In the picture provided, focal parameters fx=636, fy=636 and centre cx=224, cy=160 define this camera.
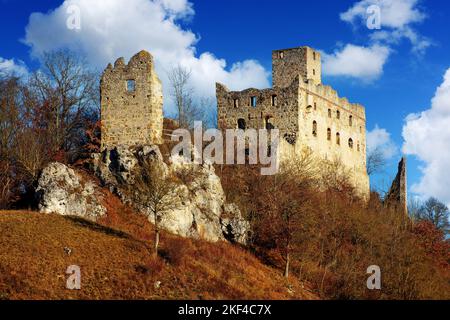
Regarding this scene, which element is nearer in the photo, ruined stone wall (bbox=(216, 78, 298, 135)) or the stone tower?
the stone tower

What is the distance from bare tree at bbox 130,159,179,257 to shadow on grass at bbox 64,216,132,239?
1674mm

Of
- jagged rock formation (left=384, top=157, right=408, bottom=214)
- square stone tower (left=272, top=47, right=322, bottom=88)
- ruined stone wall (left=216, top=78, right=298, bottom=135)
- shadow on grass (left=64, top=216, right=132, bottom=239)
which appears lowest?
shadow on grass (left=64, top=216, right=132, bottom=239)

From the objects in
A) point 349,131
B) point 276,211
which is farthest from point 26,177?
point 349,131

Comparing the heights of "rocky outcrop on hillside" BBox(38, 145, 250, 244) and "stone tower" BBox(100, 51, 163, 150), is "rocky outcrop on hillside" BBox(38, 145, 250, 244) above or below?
below

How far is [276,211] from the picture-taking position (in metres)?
35.4

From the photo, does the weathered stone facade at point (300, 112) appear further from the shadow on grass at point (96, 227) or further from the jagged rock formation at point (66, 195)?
the shadow on grass at point (96, 227)

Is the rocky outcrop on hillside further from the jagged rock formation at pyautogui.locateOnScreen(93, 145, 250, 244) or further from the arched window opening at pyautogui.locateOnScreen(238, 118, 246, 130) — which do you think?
the arched window opening at pyautogui.locateOnScreen(238, 118, 246, 130)

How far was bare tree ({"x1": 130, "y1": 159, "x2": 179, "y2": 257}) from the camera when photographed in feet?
97.5

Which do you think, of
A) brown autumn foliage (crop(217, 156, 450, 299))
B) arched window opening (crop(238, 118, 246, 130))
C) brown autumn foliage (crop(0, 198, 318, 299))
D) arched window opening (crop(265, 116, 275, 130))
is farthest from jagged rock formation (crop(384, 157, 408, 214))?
brown autumn foliage (crop(0, 198, 318, 299))

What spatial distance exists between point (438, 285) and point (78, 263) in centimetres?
1961
